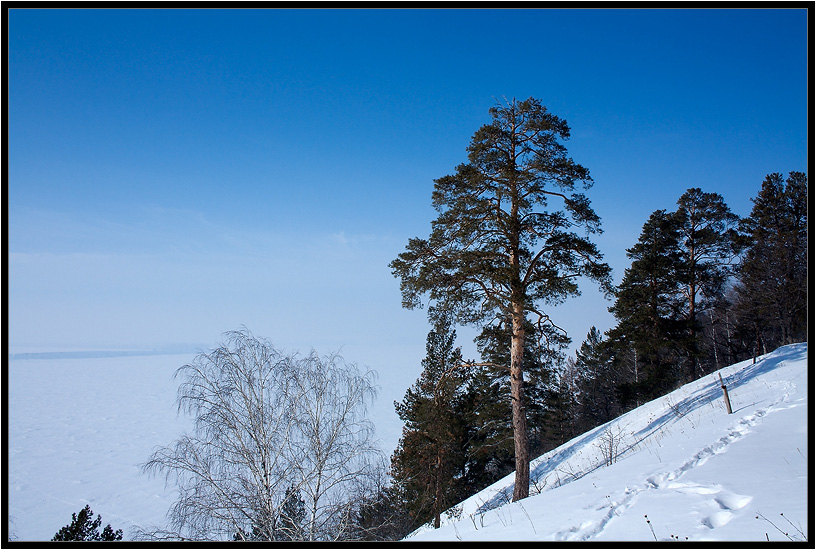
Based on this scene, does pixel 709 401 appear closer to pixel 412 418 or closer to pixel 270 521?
pixel 412 418

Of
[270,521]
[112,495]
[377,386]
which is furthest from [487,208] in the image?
[112,495]

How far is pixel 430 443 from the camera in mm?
16094

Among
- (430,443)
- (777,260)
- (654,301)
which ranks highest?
(777,260)

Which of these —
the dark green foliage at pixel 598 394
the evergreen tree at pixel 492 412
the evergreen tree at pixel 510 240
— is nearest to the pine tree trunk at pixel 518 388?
the evergreen tree at pixel 510 240

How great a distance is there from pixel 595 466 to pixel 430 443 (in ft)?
23.1

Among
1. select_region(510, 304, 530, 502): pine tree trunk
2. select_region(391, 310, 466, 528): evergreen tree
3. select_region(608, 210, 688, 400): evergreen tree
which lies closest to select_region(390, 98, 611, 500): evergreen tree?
select_region(510, 304, 530, 502): pine tree trunk

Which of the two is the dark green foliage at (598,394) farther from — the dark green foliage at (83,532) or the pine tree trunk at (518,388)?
the dark green foliage at (83,532)

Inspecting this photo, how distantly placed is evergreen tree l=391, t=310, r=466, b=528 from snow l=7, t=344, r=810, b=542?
11.0 feet

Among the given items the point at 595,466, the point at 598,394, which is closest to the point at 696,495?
the point at 595,466

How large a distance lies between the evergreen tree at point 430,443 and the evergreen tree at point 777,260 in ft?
46.4

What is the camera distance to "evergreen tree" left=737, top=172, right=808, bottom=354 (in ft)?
57.8

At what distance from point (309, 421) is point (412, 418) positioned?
9067mm

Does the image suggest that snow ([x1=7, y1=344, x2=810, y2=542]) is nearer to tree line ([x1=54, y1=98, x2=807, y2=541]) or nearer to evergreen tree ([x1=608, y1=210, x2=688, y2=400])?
tree line ([x1=54, y1=98, x2=807, y2=541])

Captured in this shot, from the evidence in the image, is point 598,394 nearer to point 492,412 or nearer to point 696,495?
point 492,412
